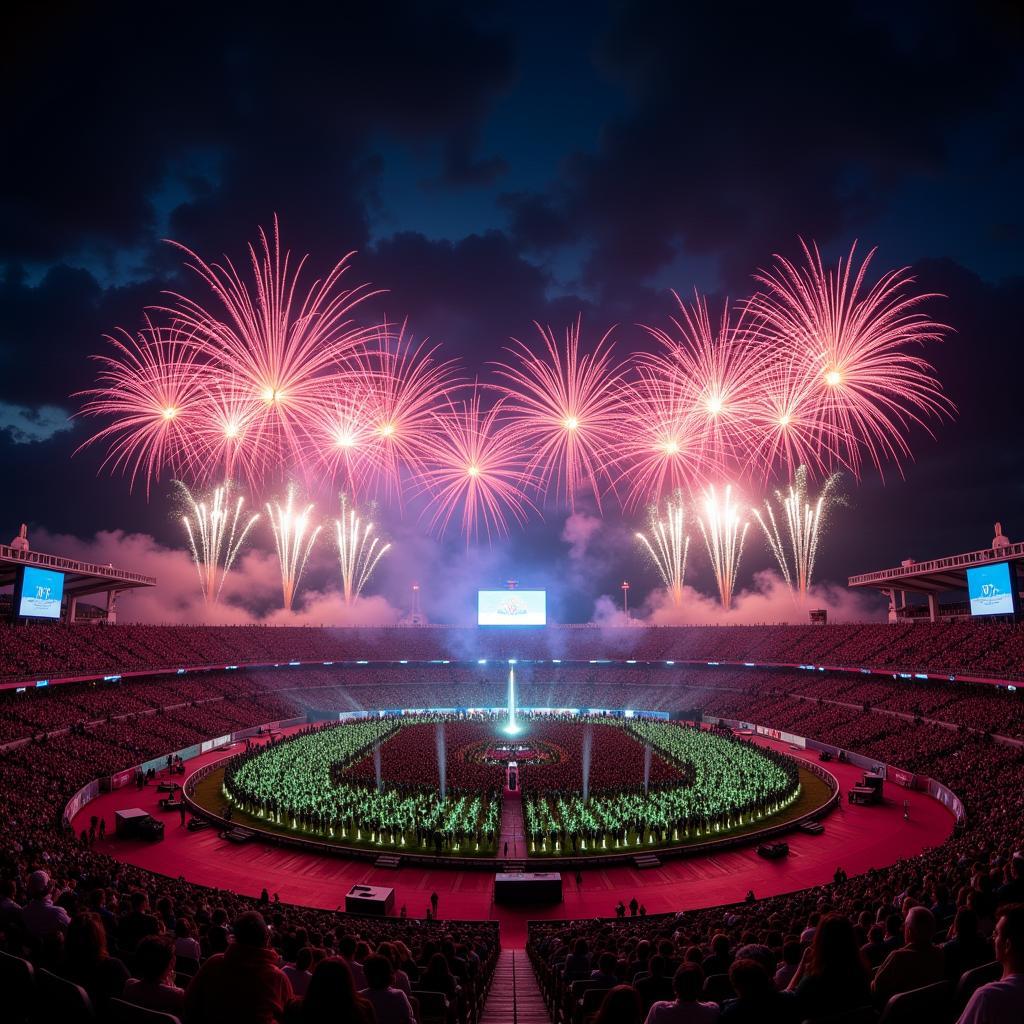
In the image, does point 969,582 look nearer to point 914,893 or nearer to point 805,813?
point 805,813

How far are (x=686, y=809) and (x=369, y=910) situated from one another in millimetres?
18260

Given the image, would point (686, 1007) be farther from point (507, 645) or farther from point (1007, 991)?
point (507, 645)

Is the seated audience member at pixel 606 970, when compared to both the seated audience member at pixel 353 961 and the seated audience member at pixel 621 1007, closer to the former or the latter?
the seated audience member at pixel 353 961

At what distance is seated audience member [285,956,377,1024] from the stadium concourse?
32.9 inches

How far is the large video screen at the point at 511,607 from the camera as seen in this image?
85.1 metres

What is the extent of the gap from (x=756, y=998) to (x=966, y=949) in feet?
11.8

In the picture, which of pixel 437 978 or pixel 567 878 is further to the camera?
pixel 567 878

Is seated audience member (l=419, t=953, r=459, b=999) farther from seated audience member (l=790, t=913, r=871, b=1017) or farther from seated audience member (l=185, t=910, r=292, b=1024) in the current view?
seated audience member (l=790, t=913, r=871, b=1017)

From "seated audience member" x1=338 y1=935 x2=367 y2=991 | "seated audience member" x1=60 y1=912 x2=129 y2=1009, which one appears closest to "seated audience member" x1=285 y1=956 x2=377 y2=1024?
"seated audience member" x1=60 y1=912 x2=129 y2=1009

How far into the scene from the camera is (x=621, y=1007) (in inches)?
172

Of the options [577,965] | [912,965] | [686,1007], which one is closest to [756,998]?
[686,1007]

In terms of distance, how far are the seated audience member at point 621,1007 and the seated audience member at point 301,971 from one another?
5573 mm

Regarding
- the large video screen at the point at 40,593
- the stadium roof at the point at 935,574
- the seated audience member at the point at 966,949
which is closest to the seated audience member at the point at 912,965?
the seated audience member at the point at 966,949

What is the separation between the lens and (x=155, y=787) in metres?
39.6
